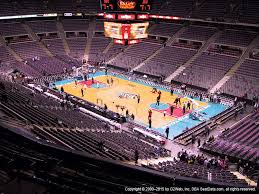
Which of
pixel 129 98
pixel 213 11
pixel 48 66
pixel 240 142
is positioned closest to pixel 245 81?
pixel 129 98

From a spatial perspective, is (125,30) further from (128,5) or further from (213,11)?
(213,11)

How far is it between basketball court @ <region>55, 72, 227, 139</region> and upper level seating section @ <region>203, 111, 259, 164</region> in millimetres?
4146

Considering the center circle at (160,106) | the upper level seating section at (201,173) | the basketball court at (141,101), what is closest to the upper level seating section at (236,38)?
the basketball court at (141,101)

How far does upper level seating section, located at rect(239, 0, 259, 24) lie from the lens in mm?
43188

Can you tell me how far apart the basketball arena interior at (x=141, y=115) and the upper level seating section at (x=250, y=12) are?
0.47 ft

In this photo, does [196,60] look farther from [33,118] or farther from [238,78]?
[33,118]

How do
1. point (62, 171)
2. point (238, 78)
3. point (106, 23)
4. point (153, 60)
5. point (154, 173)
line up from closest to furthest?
point (62, 171)
point (154, 173)
point (106, 23)
point (238, 78)
point (153, 60)

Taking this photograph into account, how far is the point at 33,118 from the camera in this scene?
17297 mm

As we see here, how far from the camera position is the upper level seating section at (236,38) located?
4356 cm

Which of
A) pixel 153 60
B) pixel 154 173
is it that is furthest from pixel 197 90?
pixel 154 173

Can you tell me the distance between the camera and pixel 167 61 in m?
47.0

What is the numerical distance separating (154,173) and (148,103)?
2550 centimetres

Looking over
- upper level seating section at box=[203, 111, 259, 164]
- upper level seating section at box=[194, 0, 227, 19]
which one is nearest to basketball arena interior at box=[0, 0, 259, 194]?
upper level seating section at box=[203, 111, 259, 164]

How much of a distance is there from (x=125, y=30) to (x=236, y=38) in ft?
67.5
